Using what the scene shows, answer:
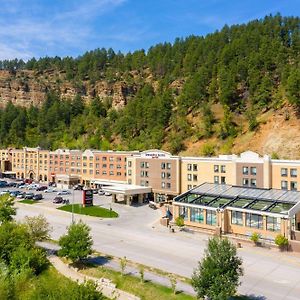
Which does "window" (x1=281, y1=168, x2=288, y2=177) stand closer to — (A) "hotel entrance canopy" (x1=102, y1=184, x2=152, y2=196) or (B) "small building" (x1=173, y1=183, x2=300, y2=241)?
(B) "small building" (x1=173, y1=183, x2=300, y2=241)

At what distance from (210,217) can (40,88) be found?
156 m

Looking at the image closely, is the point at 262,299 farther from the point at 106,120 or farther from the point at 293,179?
the point at 106,120

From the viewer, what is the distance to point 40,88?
628ft

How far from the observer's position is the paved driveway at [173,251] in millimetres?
35281

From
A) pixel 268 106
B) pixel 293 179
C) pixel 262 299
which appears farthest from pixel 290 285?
pixel 268 106

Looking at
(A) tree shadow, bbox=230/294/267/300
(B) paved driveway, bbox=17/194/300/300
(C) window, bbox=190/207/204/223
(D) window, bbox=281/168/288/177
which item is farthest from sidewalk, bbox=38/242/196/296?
(D) window, bbox=281/168/288/177

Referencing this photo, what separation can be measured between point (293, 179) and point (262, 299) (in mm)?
35348

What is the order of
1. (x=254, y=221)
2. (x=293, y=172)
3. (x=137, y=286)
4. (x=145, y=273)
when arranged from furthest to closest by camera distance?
1. (x=293, y=172)
2. (x=254, y=221)
3. (x=145, y=273)
4. (x=137, y=286)

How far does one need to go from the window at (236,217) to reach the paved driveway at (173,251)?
4881mm

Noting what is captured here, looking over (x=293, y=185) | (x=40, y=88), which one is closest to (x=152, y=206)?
(x=293, y=185)

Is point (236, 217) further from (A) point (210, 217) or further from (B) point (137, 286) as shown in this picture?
(B) point (137, 286)

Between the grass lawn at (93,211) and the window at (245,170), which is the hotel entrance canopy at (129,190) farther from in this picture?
the window at (245,170)

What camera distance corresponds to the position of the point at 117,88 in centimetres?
17025

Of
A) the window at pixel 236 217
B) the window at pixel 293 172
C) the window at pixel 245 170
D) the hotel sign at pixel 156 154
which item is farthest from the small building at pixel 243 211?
the hotel sign at pixel 156 154
